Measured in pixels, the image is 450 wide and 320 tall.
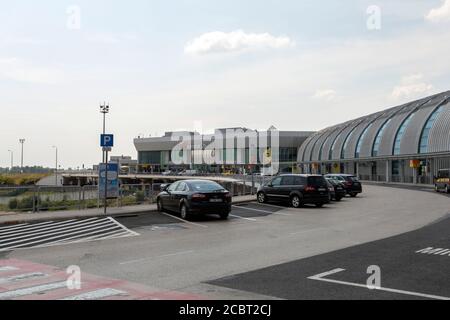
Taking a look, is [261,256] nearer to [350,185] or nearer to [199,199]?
[199,199]

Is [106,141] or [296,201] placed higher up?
[106,141]

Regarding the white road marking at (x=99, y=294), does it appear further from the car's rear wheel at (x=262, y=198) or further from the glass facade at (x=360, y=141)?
the glass facade at (x=360, y=141)

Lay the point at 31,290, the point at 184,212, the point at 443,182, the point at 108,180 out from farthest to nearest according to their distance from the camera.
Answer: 1. the point at 443,182
2. the point at 108,180
3. the point at 184,212
4. the point at 31,290

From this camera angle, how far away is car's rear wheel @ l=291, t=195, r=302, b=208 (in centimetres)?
2352

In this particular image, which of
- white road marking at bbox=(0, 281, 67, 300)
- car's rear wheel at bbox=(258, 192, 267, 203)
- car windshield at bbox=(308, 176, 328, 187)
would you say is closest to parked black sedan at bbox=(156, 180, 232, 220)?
car windshield at bbox=(308, 176, 328, 187)

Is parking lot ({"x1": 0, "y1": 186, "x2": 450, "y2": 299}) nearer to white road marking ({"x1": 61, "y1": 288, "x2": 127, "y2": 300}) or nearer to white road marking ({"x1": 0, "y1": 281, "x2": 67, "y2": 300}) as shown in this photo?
white road marking ({"x1": 61, "y1": 288, "x2": 127, "y2": 300})

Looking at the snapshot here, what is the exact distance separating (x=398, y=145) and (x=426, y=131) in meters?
5.39

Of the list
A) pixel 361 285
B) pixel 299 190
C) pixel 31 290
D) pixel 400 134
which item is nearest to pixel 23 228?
pixel 31 290

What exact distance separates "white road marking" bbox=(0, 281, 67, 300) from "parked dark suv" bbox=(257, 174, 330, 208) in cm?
1700

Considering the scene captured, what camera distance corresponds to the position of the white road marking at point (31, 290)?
6902 mm

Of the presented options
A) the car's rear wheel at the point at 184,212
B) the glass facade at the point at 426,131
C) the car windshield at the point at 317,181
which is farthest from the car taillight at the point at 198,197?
the glass facade at the point at 426,131

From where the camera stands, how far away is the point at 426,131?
174 ft
